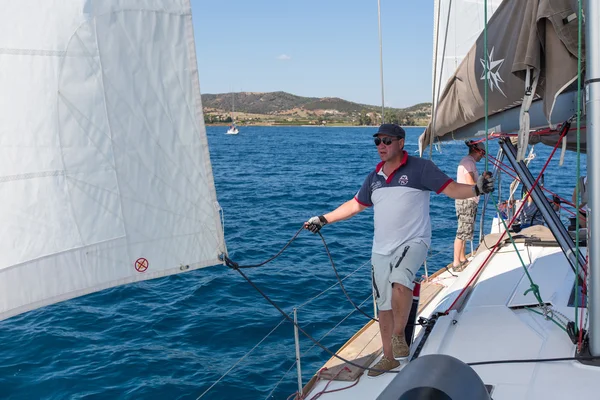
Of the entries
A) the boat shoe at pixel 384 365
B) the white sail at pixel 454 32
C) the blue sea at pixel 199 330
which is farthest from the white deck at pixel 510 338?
the white sail at pixel 454 32

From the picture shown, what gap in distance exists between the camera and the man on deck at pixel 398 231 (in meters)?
3.86

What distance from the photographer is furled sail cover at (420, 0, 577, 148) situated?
3307 millimetres

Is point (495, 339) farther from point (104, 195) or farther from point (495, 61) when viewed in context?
point (104, 195)

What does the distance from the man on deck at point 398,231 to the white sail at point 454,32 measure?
72.6 inches

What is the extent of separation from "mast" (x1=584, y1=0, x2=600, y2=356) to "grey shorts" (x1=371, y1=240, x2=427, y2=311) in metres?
1.08

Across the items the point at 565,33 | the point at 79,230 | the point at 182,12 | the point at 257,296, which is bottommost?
the point at 257,296

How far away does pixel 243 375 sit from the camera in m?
6.50

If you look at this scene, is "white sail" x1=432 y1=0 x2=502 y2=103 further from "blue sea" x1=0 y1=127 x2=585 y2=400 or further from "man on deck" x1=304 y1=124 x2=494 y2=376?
"blue sea" x1=0 y1=127 x2=585 y2=400

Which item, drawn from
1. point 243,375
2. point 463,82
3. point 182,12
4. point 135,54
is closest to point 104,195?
point 135,54

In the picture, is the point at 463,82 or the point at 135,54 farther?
the point at 463,82

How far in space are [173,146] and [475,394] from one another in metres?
2.07

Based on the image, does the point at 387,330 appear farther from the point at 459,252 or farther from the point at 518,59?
the point at 459,252

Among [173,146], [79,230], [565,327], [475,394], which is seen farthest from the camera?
[565,327]

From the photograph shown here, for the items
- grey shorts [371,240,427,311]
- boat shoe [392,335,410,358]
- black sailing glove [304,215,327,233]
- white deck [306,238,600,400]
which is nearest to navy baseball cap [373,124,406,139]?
grey shorts [371,240,427,311]
